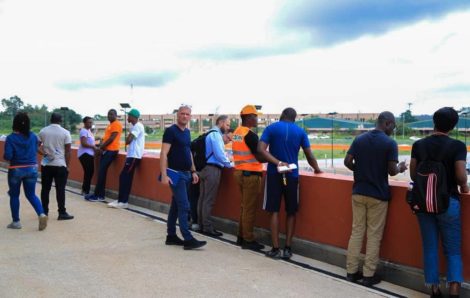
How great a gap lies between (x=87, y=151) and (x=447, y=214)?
7.77 m

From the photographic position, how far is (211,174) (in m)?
7.02

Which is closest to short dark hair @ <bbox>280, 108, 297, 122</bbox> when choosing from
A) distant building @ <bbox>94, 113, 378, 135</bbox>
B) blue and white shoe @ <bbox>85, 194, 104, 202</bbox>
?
distant building @ <bbox>94, 113, 378, 135</bbox>

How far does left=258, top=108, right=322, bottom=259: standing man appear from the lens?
18.8 feet

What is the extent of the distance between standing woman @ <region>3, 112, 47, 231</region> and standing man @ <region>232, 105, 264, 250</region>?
3026 mm

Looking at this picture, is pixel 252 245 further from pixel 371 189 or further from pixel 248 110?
pixel 371 189

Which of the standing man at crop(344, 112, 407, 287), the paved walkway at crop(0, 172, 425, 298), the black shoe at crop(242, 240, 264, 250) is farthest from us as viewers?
the black shoe at crop(242, 240, 264, 250)

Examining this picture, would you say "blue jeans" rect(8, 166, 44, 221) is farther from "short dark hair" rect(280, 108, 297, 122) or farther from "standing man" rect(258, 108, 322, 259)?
"short dark hair" rect(280, 108, 297, 122)

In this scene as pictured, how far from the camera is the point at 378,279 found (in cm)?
505

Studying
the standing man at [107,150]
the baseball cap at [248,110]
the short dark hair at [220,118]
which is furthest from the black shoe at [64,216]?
the baseball cap at [248,110]

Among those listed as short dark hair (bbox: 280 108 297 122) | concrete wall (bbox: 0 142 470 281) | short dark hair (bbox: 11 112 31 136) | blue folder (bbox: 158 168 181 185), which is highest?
short dark hair (bbox: 280 108 297 122)

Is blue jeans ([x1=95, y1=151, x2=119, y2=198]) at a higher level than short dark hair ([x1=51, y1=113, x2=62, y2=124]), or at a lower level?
lower

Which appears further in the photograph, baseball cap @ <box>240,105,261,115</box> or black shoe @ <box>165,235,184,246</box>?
black shoe @ <box>165,235,184,246</box>

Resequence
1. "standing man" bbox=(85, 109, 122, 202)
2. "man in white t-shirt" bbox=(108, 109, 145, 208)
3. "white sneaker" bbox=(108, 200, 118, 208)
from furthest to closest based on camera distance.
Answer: "standing man" bbox=(85, 109, 122, 202) < "white sneaker" bbox=(108, 200, 118, 208) < "man in white t-shirt" bbox=(108, 109, 145, 208)

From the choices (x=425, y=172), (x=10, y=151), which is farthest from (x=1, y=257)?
(x=425, y=172)
